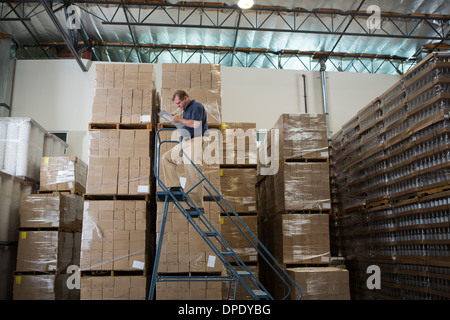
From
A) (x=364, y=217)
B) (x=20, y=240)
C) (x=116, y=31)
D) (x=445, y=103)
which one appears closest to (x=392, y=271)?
(x=364, y=217)

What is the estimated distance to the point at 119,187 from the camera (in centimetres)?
621

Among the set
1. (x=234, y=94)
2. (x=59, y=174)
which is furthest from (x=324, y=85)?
(x=59, y=174)

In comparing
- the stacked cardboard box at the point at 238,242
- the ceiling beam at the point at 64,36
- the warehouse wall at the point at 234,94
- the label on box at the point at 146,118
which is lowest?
the stacked cardboard box at the point at 238,242

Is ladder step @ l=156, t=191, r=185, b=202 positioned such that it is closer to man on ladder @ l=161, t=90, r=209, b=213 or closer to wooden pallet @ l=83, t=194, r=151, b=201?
man on ladder @ l=161, t=90, r=209, b=213

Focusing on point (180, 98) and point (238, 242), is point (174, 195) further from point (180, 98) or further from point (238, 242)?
point (238, 242)

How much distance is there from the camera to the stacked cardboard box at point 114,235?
19.6 ft

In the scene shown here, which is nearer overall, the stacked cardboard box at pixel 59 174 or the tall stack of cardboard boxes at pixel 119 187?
the tall stack of cardboard boxes at pixel 119 187

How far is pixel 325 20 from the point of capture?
11266mm

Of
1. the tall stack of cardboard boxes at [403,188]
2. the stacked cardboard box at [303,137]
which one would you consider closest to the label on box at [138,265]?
the stacked cardboard box at [303,137]

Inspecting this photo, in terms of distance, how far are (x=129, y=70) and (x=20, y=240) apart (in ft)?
12.9

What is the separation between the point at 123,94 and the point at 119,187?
1.51 metres

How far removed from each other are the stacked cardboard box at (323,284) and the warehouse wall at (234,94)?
595 cm

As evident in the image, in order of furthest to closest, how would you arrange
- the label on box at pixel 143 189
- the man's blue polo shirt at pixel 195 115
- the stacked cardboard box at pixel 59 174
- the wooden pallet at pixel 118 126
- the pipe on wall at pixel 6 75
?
the pipe on wall at pixel 6 75
the stacked cardboard box at pixel 59 174
the wooden pallet at pixel 118 126
the label on box at pixel 143 189
the man's blue polo shirt at pixel 195 115

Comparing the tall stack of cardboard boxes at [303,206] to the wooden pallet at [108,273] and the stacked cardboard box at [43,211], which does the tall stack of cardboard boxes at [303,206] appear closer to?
the wooden pallet at [108,273]
